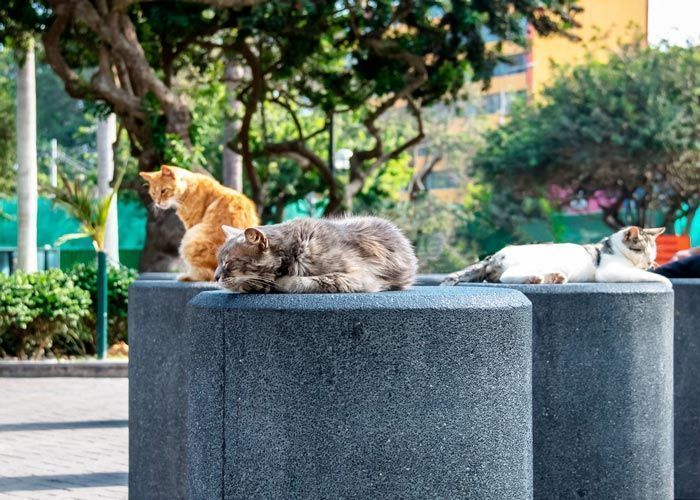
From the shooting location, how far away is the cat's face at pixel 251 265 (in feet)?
11.4

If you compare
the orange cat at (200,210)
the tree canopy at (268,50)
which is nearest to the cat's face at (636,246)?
the orange cat at (200,210)

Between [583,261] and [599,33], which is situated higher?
[599,33]

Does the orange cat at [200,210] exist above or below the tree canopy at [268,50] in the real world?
below

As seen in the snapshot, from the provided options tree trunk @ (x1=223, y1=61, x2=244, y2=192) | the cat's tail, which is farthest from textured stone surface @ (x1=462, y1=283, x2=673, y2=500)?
tree trunk @ (x1=223, y1=61, x2=244, y2=192)

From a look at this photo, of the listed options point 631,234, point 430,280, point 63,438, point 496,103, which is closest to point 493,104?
point 496,103

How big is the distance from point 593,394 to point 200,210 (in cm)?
255

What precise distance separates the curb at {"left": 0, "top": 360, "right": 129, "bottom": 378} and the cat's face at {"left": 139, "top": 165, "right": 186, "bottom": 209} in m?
7.81

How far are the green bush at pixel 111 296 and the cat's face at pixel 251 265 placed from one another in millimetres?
11866

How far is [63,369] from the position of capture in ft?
45.8

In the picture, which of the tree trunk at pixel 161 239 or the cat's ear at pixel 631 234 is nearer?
the cat's ear at pixel 631 234

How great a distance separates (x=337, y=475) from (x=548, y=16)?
1927 cm

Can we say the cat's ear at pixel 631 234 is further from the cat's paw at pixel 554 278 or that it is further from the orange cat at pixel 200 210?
the orange cat at pixel 200 210

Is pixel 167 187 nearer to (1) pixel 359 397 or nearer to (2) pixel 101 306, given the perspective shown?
(1) pixel 359 397

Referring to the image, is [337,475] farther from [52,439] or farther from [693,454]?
[52,439]
